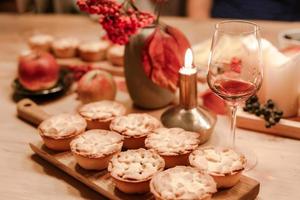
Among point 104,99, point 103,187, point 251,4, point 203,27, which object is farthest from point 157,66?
point 251,4

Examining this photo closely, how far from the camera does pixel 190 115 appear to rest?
1.20 metres

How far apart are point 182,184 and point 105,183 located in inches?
7.1

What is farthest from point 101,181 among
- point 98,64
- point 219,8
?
point 219,8

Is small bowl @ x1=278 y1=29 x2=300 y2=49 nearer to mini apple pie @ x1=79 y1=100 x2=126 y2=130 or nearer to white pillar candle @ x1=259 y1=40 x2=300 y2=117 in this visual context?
white pillar candle @ x1=259 y1=40 x2=300 y2=117

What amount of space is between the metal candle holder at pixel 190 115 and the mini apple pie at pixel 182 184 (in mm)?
236

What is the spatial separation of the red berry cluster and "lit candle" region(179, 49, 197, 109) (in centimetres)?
16

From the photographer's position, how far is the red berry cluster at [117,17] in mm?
1165

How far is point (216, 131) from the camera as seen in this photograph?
1278 mm

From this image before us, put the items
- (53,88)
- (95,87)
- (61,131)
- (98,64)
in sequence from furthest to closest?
(98,64) < (53,88) < (95,87) < (61,131)

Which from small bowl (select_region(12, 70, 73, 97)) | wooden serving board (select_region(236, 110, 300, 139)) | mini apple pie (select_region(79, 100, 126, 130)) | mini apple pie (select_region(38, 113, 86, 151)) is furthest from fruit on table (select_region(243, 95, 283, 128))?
small bowl (select_region(12, 70, 73, 97))

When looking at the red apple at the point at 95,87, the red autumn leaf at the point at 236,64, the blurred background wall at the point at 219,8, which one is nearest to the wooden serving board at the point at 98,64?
the red apple at the point at 95,87

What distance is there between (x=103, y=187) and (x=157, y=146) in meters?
0.15

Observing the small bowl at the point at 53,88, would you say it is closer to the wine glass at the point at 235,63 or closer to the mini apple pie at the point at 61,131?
the mini apple pie at the point at 61,131

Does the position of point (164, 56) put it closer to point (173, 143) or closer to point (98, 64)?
point (173, 143)
